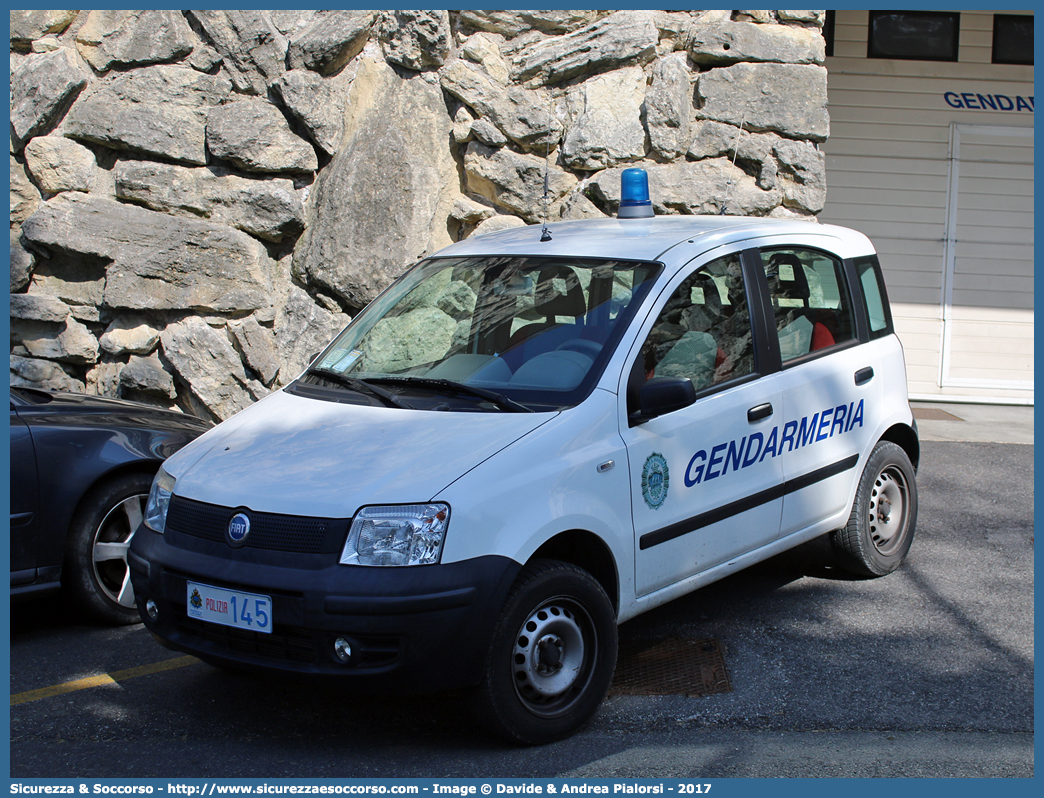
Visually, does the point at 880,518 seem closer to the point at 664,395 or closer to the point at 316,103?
the point at 664,395

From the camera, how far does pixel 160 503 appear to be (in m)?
3.75

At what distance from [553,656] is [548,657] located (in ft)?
0.07

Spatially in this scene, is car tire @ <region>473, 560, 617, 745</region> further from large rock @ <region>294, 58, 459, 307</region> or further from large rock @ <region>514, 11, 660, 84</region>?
large rock @ <region>514, 11, 660, 84</region>

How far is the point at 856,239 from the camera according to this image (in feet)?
17.6

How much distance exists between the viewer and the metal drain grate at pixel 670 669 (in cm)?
400

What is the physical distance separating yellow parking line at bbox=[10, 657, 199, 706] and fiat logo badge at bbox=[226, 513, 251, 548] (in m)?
1.28

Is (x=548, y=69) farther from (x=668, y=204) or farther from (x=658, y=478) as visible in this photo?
(x=658, y=478)

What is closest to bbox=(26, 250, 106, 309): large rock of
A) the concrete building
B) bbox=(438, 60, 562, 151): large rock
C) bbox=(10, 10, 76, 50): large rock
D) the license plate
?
bbox=(10, 10, 76, 50): large rock

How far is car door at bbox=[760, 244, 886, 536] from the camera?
456 cm

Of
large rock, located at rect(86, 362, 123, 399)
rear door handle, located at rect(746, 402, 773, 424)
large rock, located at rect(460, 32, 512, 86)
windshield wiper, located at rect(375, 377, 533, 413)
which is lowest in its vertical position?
large rock, located at rect(86, 362, 123, 399)

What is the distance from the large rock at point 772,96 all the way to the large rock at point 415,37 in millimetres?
2266

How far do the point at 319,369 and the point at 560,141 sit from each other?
15.0 feet

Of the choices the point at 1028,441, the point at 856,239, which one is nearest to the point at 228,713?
the point at 856,239

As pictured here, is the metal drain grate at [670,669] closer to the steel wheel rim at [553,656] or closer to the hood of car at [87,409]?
the steel wheel rim at [553,656]
